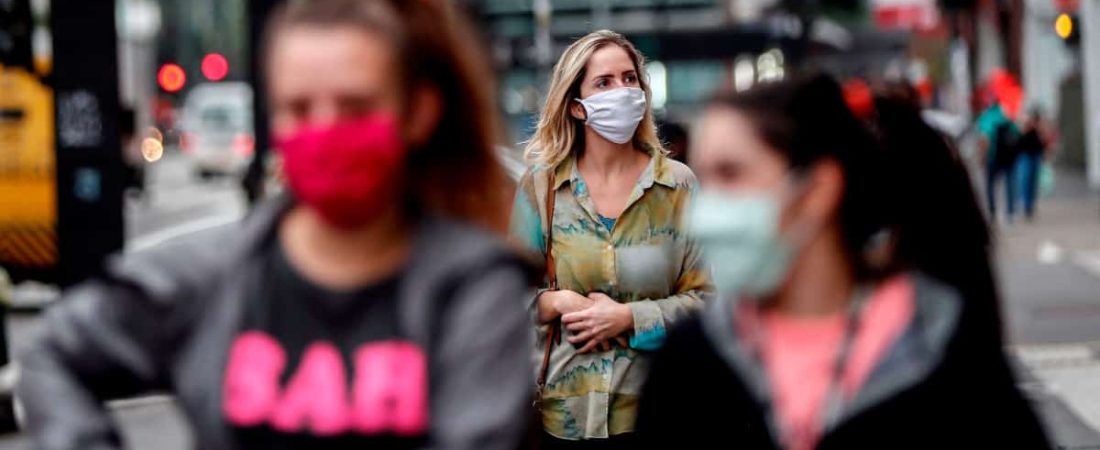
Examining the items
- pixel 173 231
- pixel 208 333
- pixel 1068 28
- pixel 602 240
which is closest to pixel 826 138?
pixel 208 333

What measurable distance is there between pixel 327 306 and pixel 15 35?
10.6 m

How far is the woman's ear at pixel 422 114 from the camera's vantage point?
256 centimetres

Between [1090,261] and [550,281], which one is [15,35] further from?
[1090,261]

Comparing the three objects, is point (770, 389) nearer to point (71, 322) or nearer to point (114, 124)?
point (71, 322)

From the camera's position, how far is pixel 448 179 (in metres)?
2.70

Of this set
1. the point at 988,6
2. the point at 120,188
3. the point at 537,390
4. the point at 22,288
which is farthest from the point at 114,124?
the point at 988,6

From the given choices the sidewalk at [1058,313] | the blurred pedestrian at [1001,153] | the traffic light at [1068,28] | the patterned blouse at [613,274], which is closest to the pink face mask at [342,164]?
the sidewalk at [1058,313]

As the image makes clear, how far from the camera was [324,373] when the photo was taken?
2.43 m

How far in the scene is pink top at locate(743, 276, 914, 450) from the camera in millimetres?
2553

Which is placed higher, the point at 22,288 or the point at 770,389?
the point at 770,389

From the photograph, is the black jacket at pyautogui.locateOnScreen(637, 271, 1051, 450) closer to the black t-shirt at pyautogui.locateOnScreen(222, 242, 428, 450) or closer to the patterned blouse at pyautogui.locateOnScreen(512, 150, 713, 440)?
the black t-shirt at pyautogui.locateOnScreen(222, 242, 428, 450)

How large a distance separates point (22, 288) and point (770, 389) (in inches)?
660

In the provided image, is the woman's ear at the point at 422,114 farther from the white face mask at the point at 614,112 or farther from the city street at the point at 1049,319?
the white face mask at the point at 614,112

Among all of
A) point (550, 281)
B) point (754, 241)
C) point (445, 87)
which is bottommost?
point (550, 281)
